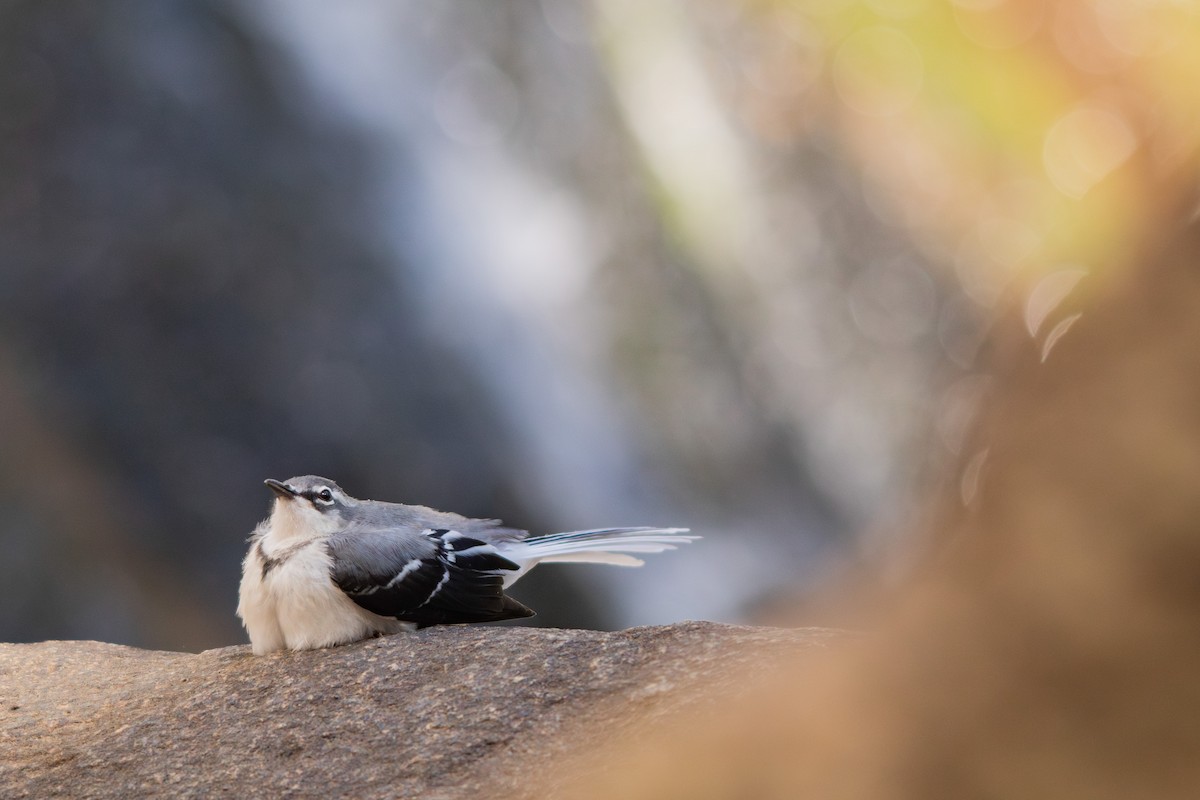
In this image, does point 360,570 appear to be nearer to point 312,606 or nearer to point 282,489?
point 312,606

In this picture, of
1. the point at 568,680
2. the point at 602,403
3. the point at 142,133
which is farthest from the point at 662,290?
the point at 568,680

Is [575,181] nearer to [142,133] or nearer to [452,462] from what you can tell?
[452,462]

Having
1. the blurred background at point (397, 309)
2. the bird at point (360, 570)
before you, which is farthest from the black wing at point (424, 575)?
the blurred background at point (397, 309)

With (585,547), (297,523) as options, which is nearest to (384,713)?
(297,523)

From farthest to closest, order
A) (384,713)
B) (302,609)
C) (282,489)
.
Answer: (282,489) → (302,609) → (384,713)

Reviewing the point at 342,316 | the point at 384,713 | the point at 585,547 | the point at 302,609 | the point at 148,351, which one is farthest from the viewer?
the point at 342,316

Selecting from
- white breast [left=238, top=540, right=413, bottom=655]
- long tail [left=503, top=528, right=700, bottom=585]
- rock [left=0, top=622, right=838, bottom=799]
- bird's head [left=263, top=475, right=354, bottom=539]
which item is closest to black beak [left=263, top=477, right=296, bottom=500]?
bird's head [left=263, top=475, right=354, bottom=539]

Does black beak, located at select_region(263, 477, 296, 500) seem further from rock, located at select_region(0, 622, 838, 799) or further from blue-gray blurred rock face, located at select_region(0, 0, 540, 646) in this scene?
blue-gray blurred rock face, located at select_region(0, 0, 540, 646)

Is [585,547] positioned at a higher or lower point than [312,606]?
higher
